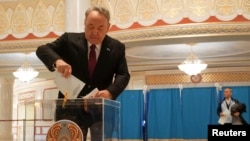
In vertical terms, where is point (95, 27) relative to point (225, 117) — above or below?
above

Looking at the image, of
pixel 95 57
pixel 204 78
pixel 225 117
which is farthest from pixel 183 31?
pixel 95 57

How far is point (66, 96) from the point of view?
2.30 metres

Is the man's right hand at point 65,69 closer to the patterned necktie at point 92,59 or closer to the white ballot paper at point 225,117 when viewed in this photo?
the patterned necktie at point 92,59

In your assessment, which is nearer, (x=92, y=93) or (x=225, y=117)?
(x=92, y=93)

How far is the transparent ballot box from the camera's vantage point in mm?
2186

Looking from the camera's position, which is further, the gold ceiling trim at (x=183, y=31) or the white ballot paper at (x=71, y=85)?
the gold ceiling trim at (x=183, y=31)

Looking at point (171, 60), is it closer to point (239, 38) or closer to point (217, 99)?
point (217, 99)

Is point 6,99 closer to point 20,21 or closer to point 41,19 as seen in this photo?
point 20,21

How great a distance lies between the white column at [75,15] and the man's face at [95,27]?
5.57m

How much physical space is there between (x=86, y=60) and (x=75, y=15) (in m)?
5.82

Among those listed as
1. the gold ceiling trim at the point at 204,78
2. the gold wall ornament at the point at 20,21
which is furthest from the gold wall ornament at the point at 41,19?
the gold ceiling trim at the point at 204,78

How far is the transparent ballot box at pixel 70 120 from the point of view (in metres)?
2.19

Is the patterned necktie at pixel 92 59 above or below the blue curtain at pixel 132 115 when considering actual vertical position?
above

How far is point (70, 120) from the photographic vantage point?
2.21m
